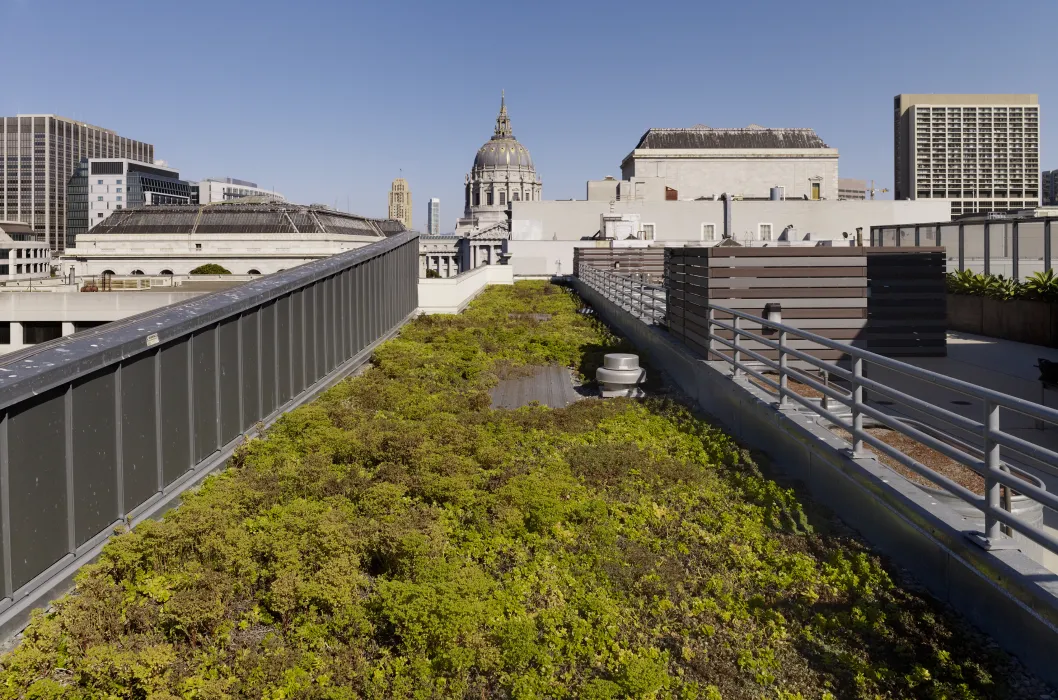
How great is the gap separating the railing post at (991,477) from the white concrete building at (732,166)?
11266cm

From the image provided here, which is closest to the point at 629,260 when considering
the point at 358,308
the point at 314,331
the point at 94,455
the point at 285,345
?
the point at 358,308

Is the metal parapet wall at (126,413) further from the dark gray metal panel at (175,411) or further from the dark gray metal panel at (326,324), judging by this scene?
the dark gray metal panel at (326,324)

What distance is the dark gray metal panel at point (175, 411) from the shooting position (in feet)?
26.4

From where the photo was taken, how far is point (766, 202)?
85.6m

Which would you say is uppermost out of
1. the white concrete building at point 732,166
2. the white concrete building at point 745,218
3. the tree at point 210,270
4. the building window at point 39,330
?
the white concrete building at point 732,166

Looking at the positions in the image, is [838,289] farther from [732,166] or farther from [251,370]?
[732,166]

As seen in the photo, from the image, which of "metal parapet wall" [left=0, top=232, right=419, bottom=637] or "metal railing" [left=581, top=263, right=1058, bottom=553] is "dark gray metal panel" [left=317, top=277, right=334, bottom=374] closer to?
"metal parapet wall" [left=0, top=232, right=419, bottom=637]

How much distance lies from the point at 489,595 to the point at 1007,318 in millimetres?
18689

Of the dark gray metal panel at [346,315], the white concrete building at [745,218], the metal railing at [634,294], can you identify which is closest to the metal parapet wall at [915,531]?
the dark gray metal panel at [346,315]

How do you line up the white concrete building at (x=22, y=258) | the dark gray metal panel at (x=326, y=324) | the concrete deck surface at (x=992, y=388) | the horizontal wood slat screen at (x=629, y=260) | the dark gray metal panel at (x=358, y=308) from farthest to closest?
the white concrete building at (x=22, y=258)
the horizontal wood slat screen at (x=629, y=260)
the dark gray metal panel at (x=358, y=308)
the dark gray metal panel at (x=326, y=324)
the concrete deck surface at (x=992, y=388)

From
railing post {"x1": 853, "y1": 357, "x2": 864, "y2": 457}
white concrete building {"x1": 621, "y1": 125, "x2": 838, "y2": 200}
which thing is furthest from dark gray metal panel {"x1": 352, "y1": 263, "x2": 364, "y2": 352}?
white concrete building {"x1": 621, "y1": 125, "x2": 838, "y2": 200}

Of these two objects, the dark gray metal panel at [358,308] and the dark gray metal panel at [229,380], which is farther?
the dark gray metal panel at [358,308]

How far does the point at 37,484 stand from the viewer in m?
5.97

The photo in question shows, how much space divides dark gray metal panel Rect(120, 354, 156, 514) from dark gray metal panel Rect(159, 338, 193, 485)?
0.22 metres
